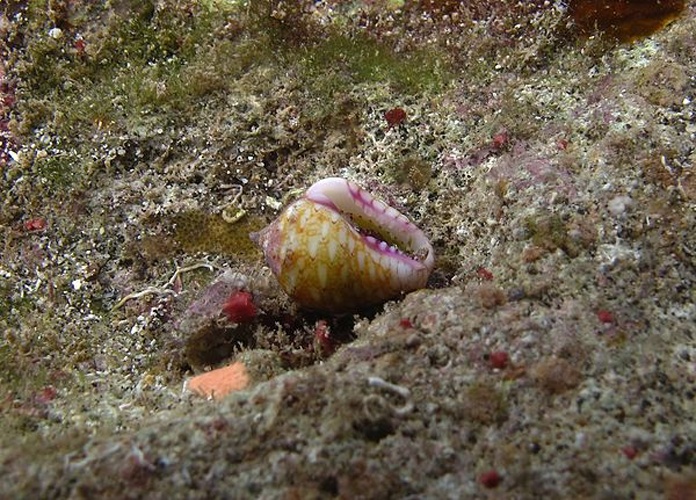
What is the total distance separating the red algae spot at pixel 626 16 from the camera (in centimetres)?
398

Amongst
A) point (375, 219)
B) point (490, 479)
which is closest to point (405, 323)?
point (490, 479)

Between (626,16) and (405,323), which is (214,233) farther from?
(626,16)

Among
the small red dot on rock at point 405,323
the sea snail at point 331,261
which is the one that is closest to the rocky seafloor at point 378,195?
the small red dot on rock at point 405,323

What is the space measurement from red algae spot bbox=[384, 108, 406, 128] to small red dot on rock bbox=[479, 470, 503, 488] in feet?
8.94

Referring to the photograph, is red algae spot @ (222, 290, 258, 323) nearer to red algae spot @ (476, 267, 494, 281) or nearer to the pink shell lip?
the pink shell lip

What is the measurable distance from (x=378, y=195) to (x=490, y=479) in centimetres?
225

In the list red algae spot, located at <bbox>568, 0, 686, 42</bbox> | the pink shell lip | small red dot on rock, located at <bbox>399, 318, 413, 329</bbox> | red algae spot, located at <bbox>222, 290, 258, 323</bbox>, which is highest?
red algae spot, located at <bbox>568, 0, 686, 42</bbox>

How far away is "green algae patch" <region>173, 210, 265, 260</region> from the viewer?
400 cm

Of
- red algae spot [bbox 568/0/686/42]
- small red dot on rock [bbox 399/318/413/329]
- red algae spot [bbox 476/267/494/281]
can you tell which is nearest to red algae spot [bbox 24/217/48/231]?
small red dot on rock [bbox 399/318/413/329]

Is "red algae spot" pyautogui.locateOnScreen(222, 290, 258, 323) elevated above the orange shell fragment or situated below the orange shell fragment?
above

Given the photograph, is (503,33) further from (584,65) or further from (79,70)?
(79,70)

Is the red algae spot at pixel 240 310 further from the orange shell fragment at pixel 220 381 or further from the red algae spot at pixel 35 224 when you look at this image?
the red algae spot at pixel 35 224

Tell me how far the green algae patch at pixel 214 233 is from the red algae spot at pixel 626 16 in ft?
8.95

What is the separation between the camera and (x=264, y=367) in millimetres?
2990
